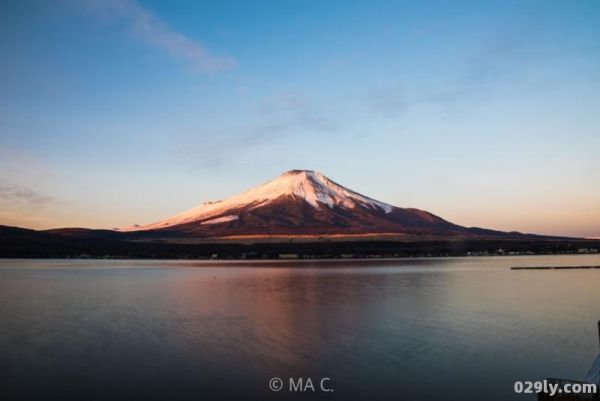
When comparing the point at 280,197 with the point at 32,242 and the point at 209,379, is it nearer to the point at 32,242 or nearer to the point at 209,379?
the point at 32,242

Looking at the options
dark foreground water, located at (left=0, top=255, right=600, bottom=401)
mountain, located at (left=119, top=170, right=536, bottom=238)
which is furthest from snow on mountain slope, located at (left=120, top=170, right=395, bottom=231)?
dark foreground water, located at (left=0, top=255, right=600, bottom=401)

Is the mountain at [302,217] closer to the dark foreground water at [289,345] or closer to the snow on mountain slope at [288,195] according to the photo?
the snow on mountain slope at [288,195]

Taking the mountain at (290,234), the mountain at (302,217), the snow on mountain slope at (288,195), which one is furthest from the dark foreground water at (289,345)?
the snow on mountain slope at (288,195)

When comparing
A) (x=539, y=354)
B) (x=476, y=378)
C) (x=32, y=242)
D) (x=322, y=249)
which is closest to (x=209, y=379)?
(x=476, y=378)

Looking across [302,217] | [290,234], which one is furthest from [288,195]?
[290,234]

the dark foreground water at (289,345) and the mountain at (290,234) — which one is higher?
the mountain at (290,234)

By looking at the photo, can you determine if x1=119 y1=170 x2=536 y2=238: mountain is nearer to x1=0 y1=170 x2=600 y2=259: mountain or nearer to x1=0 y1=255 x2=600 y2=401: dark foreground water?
x1=0 y1=170 x2=600 y2=259: mountain
